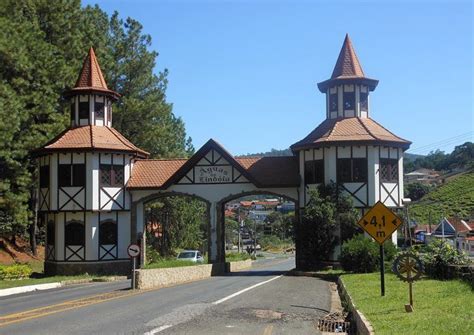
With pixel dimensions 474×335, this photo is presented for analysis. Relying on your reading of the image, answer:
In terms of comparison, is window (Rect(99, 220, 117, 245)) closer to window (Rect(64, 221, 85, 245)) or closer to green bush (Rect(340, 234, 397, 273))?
window (Rect(64, 221, 85, 245))

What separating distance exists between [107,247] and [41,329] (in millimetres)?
23445

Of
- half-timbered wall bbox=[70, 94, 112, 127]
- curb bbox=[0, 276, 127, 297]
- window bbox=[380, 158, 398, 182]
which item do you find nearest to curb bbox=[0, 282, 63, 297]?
curb bbox=[0, 276, 127, 297]

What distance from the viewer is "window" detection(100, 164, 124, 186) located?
35062 mm

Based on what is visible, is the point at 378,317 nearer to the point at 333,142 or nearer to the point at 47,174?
the point at 333,142

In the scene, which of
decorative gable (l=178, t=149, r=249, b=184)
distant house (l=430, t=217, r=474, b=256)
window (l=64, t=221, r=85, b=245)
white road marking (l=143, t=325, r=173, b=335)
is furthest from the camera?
distant house (l=430, t=217, r=474, b=256)

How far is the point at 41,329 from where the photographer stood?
11.9m

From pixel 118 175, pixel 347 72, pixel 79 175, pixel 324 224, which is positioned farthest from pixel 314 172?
pixel 79 175

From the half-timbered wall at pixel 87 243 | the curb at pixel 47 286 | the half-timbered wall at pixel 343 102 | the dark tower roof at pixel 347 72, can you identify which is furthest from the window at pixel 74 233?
the dark tower roof at pixel 347 72

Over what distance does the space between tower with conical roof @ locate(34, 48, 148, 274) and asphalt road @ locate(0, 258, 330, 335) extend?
1493cm

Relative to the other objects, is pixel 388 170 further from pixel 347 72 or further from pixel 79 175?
pixel 79 175

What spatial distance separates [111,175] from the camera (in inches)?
1395

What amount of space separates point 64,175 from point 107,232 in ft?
13.8

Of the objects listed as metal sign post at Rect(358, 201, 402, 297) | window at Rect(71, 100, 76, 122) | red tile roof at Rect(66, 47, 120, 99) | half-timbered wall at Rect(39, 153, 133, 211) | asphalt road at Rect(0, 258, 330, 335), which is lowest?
asphalt road at Rect(0, 258, 330, 335)

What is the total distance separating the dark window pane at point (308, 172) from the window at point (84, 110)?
13870 millimetres
